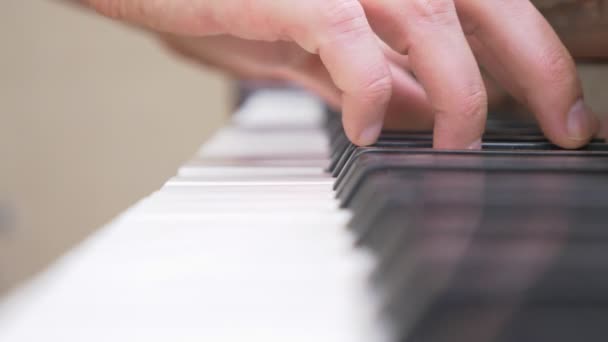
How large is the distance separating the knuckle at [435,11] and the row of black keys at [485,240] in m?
0.13

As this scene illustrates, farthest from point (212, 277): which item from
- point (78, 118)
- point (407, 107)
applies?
point (78, 118)

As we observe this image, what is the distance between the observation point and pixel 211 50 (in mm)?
1285

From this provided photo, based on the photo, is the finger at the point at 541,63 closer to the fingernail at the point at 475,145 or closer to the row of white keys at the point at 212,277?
the fingernail at the point at 475,145

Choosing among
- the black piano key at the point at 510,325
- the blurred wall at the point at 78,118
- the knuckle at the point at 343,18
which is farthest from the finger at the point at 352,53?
the blurred wall at the point at 78,118

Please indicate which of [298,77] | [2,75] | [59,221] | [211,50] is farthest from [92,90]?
[298,77]

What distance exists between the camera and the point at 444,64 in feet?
2.13

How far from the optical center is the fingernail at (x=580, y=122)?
0.68 meters

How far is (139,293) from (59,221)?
3477mm

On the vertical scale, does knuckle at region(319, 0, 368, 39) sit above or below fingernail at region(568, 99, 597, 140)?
above

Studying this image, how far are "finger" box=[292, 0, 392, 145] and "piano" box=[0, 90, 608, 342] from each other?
0.06 m

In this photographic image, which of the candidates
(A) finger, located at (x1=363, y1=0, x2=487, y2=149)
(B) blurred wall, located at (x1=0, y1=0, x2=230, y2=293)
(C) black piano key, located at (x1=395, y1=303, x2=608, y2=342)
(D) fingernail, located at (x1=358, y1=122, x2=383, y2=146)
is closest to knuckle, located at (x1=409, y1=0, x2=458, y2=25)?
(A) finger, located at (x1=363, y1=0, x2=487, y2=149)

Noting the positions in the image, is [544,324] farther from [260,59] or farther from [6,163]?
[6,163]

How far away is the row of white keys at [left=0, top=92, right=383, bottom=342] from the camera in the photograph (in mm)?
302

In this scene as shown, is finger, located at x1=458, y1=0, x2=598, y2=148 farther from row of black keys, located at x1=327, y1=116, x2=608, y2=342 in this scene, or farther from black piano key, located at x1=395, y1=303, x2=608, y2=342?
black piano key, located at x1=395, y1=303, x2=608, y2=342
